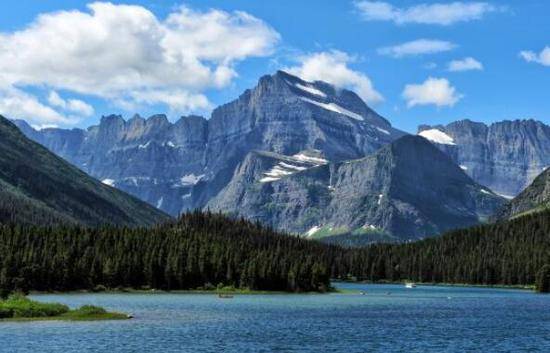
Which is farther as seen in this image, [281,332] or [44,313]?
[44,313]

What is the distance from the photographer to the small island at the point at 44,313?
145625 millimetres

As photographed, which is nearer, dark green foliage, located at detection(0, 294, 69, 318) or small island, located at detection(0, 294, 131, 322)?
dark green foliage, located at detection(0, 294, 69, 318)

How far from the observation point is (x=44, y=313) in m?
149

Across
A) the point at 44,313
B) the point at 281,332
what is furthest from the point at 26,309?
the point at 281,332

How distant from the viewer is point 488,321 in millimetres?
164750

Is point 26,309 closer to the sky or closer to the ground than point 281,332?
closer to the sky

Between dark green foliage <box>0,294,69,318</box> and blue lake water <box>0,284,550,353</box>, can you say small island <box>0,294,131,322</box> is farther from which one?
blue lake water <box>0,284,550,353</box>

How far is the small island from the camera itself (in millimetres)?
145625

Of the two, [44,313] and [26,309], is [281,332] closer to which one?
[44,313]

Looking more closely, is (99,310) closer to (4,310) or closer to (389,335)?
(4,310)

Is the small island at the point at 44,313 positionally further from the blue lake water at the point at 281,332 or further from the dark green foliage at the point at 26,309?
the blue lake water at the point at 281,332

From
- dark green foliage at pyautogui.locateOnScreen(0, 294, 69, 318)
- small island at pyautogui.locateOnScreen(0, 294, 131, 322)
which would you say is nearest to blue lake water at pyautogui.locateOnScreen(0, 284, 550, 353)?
small island at pyautogui.locateOnScreen(0, 294, 131, 322)

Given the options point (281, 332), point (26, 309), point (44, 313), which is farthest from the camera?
point (44, 313)

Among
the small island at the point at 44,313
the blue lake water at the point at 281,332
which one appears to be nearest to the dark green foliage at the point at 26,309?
the small island at the point at 44,313
